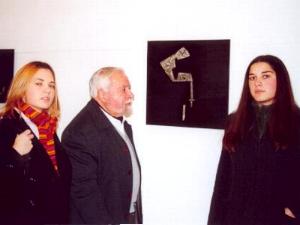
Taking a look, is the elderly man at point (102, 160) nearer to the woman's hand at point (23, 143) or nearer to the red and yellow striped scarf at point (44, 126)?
the red and yellow striped scarf at point (44, 126)

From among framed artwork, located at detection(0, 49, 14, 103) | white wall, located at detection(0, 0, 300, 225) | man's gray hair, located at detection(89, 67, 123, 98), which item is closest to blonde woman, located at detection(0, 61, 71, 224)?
man's gray hair, located at detection(89, 67, 123, 98)

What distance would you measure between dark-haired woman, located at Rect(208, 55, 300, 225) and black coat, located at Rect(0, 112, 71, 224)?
784 mm

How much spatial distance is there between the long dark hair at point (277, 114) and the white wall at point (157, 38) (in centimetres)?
26

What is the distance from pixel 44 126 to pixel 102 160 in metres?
0.32

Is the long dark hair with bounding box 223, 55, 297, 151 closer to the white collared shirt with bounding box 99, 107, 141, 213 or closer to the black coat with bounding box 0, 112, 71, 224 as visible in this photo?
the white collared shirt with bounding box 99, 107, 141, 213

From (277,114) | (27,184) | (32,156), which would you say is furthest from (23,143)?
(277,114)

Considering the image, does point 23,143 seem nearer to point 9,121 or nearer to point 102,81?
point 9,121

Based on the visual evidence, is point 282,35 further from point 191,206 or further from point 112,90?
point 191,206

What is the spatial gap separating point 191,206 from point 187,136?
410 mm

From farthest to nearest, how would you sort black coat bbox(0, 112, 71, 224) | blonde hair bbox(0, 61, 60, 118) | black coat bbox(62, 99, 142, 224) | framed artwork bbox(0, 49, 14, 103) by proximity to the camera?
framed artwork bbox(0, 49, 14, 103) → black coat bbox(62, 99, 142, 224) → blonde hair bbox(0, 61, 60, 118) → black coat bbox(0, 112, 71, 224)

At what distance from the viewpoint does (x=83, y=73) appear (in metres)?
2.42

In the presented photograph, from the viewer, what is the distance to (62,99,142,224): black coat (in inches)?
69.5

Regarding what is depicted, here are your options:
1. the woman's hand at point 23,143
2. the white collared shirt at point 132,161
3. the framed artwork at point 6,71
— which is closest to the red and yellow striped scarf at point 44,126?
the woman's hand at point 23,143

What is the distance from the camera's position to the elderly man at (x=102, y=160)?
5.80ft
